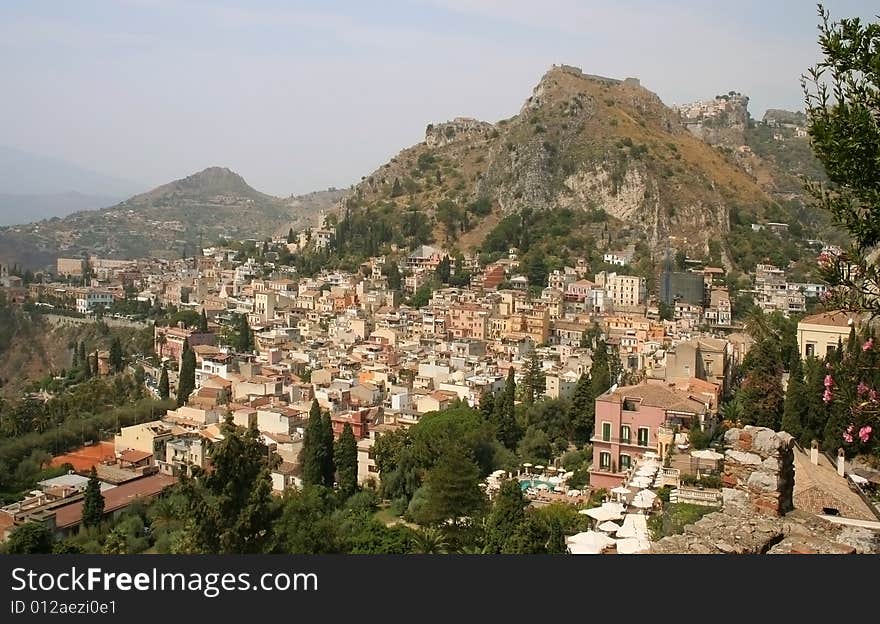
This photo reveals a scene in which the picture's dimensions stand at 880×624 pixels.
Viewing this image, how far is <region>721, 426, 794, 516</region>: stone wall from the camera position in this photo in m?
5.43

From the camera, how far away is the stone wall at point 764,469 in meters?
5.43

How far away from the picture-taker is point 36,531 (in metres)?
10.5

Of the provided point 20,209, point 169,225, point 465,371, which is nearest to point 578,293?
point 465,371

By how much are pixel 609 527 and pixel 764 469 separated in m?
4.25

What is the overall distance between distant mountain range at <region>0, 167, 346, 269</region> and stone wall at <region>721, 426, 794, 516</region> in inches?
1816

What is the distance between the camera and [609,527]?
959cm

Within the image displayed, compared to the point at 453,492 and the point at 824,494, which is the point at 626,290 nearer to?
the point at 453,492

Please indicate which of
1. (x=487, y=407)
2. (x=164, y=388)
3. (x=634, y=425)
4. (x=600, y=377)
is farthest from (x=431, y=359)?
(x=634, y=425)

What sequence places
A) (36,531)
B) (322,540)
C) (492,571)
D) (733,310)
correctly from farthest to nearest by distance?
(733,310) < (36,531) < (322,540) < (492,571)

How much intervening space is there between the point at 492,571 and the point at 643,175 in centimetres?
4254

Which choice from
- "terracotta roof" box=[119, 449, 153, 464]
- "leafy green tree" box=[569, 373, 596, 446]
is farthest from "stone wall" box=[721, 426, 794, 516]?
"terracotta roof" box=[119, 449, 153, 464]

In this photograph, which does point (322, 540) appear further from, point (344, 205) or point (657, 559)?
point (344, 205)

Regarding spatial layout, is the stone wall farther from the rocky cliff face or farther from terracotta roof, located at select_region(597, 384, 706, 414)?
the rocky cliff face

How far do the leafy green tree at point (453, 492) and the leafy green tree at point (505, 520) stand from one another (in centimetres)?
211
